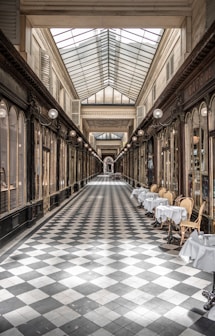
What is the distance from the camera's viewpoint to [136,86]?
743 inches

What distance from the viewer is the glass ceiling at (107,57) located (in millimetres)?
12516

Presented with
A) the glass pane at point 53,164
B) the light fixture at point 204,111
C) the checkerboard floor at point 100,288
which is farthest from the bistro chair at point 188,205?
the glass pane at point 53,164

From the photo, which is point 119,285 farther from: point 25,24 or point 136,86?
point 136,86

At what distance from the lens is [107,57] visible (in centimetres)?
1644

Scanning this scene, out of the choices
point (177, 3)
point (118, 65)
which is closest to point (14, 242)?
point (177, 3)

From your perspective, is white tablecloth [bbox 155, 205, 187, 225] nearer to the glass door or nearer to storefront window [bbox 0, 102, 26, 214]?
storefront window [bbox 0, 102, 26, 214]

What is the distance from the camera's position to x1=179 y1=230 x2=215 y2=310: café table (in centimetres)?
325

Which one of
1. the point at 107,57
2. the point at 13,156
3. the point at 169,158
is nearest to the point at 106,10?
the point at 13,156

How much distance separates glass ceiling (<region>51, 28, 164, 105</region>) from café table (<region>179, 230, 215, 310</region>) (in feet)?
31.2

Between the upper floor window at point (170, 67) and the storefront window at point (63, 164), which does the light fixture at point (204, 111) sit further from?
the storefront window at point (63, 164)

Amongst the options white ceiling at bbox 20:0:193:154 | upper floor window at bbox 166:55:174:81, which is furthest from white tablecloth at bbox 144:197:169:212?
white ceiling at bbox 20:0:193:154

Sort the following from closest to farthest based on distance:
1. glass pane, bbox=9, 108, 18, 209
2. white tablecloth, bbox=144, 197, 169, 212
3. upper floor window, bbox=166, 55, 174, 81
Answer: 1. glass pane, bbox=9, 108, 18, 209
2. white tablecloth, bbox=144, 197, 169, 212
3. upper floor window, bbox=166, 55, 174, 81

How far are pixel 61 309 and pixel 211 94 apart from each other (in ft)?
15.8

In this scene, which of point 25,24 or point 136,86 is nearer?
point 25,24
